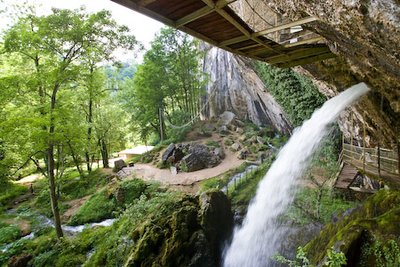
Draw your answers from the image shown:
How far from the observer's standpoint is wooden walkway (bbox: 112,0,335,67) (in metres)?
4.22

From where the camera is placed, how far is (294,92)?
14336 millimetres

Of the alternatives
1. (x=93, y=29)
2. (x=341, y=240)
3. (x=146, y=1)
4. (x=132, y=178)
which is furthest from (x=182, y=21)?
(x=132, y=178)

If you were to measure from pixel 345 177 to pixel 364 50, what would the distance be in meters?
9.88

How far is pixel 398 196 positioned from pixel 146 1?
732 cm

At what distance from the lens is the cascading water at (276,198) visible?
28.3ft

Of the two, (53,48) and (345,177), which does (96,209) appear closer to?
(53,48)

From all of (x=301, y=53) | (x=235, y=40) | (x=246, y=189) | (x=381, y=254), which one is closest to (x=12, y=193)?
(x=246, y=189)

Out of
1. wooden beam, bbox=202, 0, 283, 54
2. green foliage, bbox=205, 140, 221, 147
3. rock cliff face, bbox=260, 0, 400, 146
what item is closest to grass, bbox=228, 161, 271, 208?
rock cliff face, bbox=260, 0, 400, 146

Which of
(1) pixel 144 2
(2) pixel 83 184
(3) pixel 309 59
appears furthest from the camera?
(2) pixel 83 184

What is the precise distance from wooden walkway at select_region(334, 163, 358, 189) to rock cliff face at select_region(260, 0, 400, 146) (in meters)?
2.58

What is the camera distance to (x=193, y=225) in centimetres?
920

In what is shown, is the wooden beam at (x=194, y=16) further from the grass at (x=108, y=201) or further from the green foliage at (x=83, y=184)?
the green foliage at (x=83, y=184)

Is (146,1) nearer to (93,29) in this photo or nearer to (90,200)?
(93,29)

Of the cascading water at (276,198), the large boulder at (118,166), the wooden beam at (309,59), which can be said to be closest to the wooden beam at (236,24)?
the wooden beam at (309,59)
